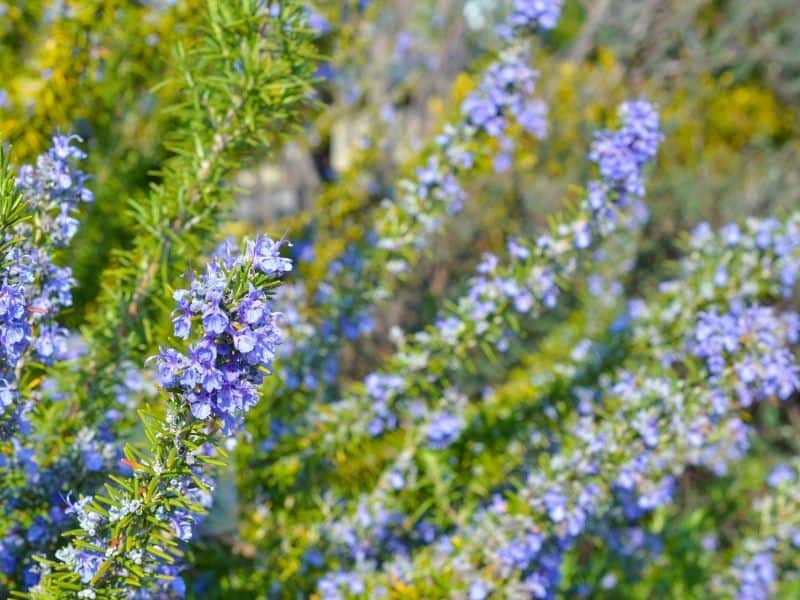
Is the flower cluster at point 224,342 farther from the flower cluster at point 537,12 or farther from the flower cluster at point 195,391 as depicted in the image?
the flower cluster at point 537,12

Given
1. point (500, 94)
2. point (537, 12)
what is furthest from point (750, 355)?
point (537, 12)

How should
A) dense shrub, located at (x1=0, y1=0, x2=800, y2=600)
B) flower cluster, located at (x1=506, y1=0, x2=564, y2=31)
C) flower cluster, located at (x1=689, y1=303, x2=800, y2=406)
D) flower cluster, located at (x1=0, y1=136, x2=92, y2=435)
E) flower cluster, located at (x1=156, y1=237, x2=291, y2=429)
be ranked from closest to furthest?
1. flower cluster, located at (x1=156, y1=237, x2=291, y2=429)
2. dense shrub, located at (x1=0, y1=0, x2=800, y2=600)
3. flower cluster, located at (x1=0, y1=136, x2=92, y2=435)
4. flower cluster, located at (x1=689, y1=303, x2=800, y2=406)
5. flower cluster, located at (x1=506, y1=0, x2=564, y2=31)

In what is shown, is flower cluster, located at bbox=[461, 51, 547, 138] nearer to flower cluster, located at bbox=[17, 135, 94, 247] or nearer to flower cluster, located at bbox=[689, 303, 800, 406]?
flower cluster, located at bbox=[689, 303, 800, 406]

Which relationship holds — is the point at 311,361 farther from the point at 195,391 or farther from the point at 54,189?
the point at 195,391

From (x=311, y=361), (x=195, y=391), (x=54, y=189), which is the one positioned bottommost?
(x=195, y=391)

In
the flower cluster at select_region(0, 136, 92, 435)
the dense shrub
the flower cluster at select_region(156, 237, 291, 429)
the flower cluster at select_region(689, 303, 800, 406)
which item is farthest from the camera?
the flower cluster at select_region(689, 303, 800, 406)

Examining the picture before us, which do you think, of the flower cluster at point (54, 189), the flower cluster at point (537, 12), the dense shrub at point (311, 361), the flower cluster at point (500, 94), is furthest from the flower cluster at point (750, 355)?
the flower cluster at point (54, 189)

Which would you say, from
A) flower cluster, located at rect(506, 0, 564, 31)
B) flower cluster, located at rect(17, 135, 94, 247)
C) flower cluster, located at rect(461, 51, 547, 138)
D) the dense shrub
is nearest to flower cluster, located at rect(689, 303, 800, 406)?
the dense shrub

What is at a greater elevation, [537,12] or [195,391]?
[537,12]

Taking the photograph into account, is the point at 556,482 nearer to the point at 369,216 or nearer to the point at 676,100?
the point at 369,216

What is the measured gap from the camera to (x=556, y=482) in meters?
2.24

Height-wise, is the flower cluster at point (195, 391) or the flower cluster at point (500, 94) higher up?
the flower cluster at point (500, 94)

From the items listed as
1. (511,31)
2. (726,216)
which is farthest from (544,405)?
(726,216)

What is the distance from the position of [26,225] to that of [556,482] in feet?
4.31
